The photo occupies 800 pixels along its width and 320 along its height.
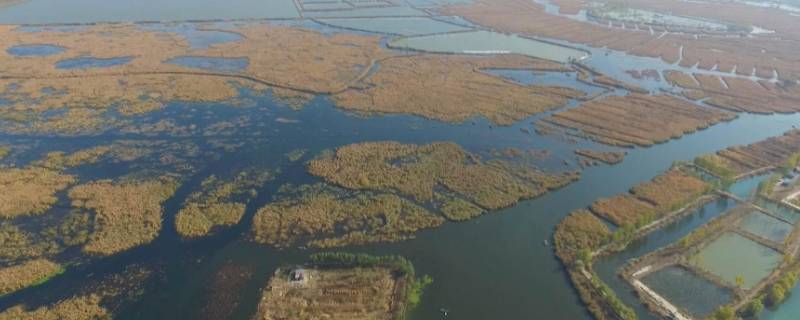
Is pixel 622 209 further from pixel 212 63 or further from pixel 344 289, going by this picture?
pixel 212 63

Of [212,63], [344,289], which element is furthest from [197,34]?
[344,289]

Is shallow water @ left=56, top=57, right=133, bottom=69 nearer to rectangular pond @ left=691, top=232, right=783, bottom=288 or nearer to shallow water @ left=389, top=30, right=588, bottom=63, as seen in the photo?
shallow water @ left=389, top=30, right=588, bottom=63

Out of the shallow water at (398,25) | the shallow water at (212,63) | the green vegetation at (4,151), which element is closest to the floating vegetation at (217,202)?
the green vegetation at (4,151)

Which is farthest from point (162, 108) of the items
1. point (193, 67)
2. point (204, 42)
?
point (204, 42)

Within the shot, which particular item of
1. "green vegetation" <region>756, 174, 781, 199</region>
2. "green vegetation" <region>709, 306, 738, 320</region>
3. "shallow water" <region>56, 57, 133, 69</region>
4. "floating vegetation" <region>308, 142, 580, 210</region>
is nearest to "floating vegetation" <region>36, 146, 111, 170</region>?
"floating vegetation" <region>308, 142, 580, 210</region>

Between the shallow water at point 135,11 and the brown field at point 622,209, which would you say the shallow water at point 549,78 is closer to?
the brown field at point 622,209
